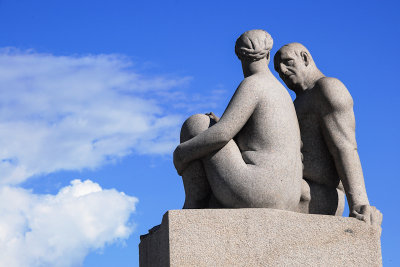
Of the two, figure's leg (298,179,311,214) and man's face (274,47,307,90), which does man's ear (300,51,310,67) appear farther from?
figure's leg (298,179,311,214)

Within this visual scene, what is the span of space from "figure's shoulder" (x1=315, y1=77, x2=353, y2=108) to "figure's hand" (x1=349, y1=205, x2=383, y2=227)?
3.70 ft

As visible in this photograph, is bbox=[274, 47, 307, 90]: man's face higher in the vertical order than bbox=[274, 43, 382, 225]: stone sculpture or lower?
higher

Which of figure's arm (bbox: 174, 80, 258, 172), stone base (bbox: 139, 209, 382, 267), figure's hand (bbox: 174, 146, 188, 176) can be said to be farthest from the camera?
figure's hand (bbox: 174, 146, 188, 176)

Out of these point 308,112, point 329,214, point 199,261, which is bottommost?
point 199,261

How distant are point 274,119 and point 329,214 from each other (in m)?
1.31

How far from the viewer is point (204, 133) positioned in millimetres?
7430

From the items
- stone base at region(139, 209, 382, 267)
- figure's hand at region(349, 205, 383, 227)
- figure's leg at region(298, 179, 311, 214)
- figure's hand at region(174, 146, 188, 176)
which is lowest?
stone base at region(139, 209, 382, 267)

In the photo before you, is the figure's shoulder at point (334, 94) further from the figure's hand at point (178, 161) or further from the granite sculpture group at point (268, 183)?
the figure's hand at point (178, 161)

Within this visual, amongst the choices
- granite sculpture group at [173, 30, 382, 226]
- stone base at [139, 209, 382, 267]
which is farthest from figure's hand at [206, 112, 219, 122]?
stone base at [139, 209, 382, 267]

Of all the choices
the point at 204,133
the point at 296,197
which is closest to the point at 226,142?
the point at 204,133

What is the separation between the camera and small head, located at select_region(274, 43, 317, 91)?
27.5ft

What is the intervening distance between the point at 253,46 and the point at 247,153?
4.11 feet

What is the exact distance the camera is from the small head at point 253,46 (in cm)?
797

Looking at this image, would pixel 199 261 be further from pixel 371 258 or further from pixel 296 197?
pixel 371 258
